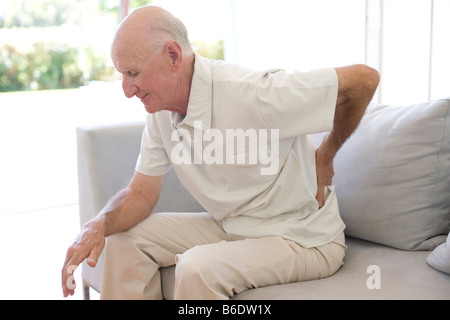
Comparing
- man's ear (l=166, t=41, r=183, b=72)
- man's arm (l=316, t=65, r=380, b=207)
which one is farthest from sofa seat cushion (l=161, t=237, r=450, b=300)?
man's ear (l=166, t=41, r=183, b=72)

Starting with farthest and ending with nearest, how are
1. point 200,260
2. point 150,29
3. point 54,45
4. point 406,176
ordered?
point 54,45, point 406,176, point 150,29, point 200,260

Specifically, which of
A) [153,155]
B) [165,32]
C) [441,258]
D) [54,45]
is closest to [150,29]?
[165,32]

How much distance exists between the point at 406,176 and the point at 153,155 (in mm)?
738

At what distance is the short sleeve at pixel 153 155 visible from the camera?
1.63 meters

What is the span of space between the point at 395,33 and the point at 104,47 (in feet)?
9.37

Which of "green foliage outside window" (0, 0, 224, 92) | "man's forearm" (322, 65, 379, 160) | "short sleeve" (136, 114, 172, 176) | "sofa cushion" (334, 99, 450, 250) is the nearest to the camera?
"man's forearm" (322, 65, 379, 160)

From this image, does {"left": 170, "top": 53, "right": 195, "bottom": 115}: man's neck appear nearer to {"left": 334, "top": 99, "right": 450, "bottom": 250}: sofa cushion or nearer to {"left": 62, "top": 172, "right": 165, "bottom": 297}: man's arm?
{"left": 62, "top": 172, "right": 165, "bottom": 297}: man's arm

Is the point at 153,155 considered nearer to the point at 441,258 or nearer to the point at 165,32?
the point at 165,32

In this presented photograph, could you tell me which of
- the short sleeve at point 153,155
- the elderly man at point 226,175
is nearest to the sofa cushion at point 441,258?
the elderly man at point 226,175

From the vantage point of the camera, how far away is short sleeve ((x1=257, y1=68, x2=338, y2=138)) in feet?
4.53

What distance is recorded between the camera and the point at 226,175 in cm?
150

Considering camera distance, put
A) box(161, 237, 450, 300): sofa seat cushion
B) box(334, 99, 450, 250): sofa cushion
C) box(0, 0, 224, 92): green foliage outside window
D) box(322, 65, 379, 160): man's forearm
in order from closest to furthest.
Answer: box(161, 237, 450, 300): sofa seat cushion → box(322, 65, 379, 160): man's forearm → box(334, 99, 450, 250): sofa cushion → box(0, 0, 224, 92): green foliage outside window

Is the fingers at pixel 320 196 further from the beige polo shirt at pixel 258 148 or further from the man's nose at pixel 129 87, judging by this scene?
the man's nose at pixel 129 87
